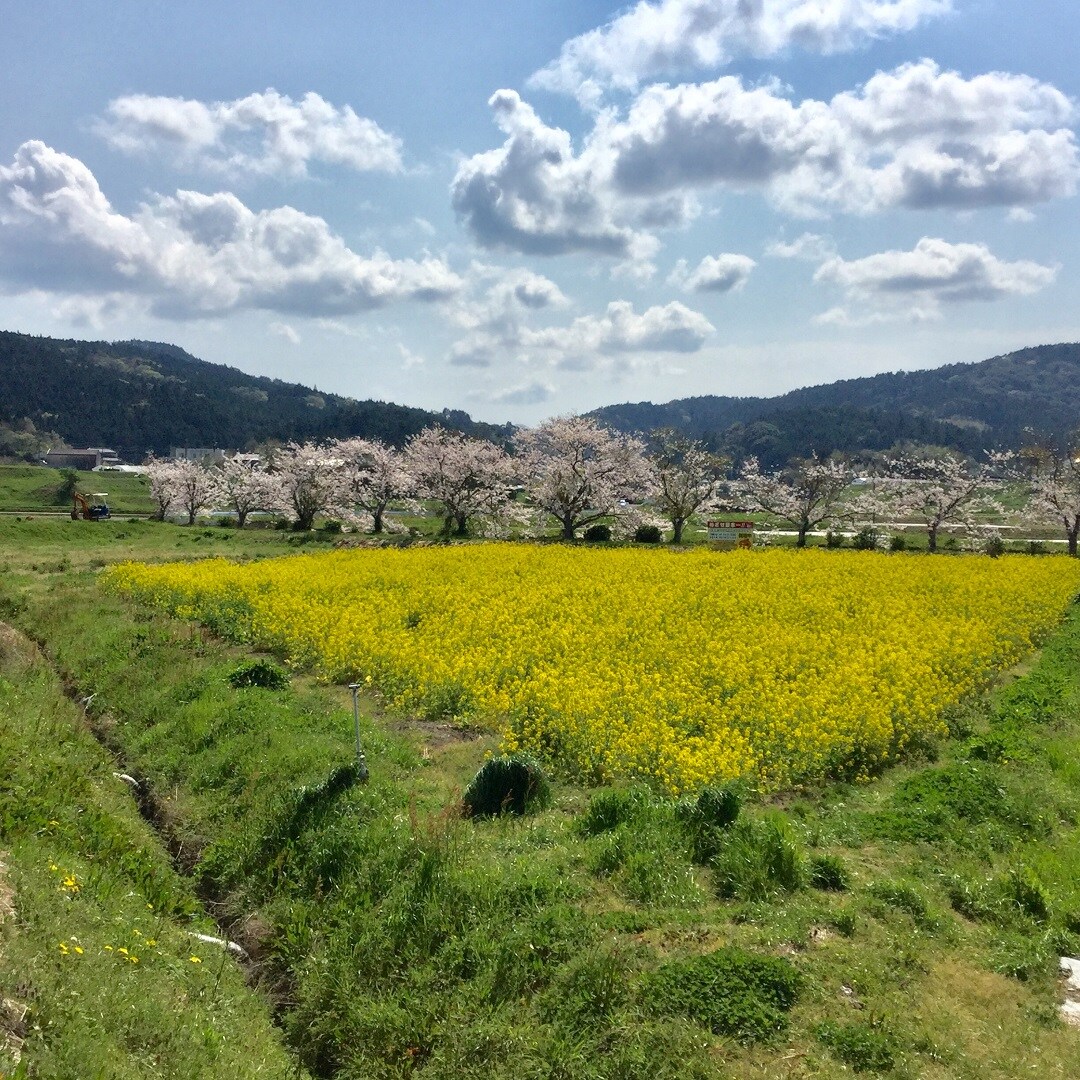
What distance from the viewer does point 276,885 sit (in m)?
8.55

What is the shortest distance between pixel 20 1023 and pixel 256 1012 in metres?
2.09

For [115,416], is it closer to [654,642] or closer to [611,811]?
[654,642]

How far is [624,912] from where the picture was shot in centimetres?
723

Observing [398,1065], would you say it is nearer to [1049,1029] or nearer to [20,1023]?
[20,1023]

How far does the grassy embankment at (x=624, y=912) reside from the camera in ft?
19.1

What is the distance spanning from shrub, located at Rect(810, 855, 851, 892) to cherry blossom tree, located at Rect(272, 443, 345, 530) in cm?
5299

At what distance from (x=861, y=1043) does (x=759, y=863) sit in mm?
2248

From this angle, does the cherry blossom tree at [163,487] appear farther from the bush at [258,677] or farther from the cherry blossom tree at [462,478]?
the bush at [258,677]

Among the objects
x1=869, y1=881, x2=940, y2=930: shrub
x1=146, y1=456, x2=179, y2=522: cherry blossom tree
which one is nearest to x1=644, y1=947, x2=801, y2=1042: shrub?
x1=869, y1=881, x2=940, y2=930: shrub

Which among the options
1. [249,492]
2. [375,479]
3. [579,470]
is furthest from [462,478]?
[249,492]

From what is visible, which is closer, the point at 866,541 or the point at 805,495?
the point at 866,541

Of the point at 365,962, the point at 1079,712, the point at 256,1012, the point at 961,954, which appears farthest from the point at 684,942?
the point at 1079,712

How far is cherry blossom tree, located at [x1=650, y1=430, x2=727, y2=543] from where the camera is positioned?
5244 centimetres

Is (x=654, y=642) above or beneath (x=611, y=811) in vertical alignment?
above
